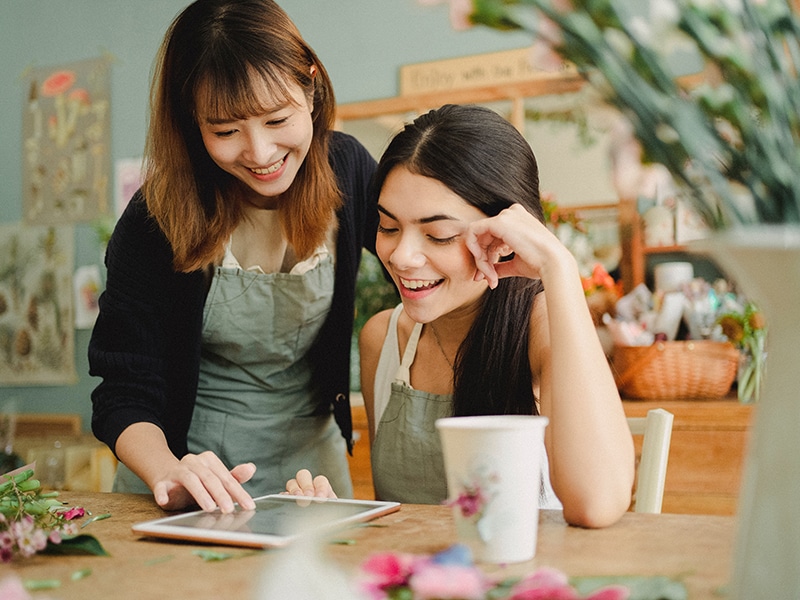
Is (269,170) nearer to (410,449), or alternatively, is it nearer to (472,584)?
(410,449)

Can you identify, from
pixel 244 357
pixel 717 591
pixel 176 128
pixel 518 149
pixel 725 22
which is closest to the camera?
pixel 725 22

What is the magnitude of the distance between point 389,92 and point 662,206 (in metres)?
1.19

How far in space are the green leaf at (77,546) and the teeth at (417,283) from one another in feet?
2.09

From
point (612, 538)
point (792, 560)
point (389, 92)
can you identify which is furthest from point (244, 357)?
point (389, 92)

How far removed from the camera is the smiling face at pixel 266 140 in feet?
4.36

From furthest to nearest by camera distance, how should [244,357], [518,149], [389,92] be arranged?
[389,92]
[244,357]
[518,149]

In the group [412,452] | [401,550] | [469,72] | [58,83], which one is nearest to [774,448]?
[401,550]

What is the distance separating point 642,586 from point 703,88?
1.26ft

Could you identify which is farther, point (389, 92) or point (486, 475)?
point (389, 92)

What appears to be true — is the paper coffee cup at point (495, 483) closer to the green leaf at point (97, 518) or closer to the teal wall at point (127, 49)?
the green leaf at point (97, 518)

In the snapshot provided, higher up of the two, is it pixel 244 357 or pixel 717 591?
pixel 244 357

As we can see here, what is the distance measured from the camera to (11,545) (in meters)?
0.80

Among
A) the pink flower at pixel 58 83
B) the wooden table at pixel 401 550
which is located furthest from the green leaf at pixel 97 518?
the pink flower at pixel 58 83

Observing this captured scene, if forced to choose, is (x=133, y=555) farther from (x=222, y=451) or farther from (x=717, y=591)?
(x=222, y=451)
